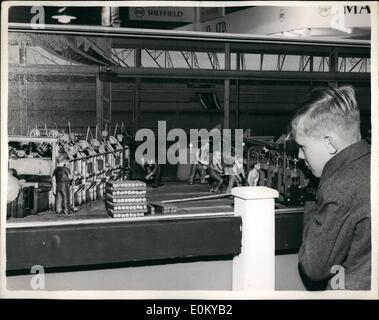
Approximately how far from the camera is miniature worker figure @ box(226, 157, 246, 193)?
3.13m

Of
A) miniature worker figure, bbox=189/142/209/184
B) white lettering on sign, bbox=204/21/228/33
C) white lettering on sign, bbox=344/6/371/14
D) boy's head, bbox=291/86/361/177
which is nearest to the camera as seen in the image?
boy's head, bbox=291/86/361/177

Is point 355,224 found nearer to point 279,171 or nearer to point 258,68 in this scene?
point 279,171

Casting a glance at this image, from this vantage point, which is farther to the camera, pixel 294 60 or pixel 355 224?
pixel 294 60

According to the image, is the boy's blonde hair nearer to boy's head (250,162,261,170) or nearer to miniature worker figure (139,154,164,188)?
boy's head (250,162,261,170)

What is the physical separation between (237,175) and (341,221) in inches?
43.2

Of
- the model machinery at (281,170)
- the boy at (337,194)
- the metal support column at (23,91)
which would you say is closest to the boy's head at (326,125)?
the boy at (337,194)

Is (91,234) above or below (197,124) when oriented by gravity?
below

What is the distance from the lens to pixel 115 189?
2.88 m

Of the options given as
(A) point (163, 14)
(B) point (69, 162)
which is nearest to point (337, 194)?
(A) point (163, 14)

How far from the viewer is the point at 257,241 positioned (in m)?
2.86

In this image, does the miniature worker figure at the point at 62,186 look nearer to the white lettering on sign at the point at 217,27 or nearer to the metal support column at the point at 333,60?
the white lettering on sign at the point at 217,27

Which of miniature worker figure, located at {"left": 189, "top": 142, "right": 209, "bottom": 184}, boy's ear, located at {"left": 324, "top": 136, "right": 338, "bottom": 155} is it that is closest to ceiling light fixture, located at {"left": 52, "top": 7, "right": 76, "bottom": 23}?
miniature worker figure, located at {"left": 189, "top": 142, "right": 209, "bottom": 184}

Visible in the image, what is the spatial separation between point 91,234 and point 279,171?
1.26 meters
